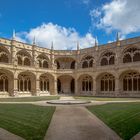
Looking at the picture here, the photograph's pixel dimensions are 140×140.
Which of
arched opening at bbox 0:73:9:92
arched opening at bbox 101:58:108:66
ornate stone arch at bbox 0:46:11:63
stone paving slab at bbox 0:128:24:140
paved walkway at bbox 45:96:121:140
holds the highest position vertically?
ornate stone arch at bbox 0:46:11:63

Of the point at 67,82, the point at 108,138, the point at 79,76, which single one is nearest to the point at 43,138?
the point at 108,138

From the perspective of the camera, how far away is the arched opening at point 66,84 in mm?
44375

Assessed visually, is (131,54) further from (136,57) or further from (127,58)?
(127,58)

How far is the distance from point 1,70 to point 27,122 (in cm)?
2589

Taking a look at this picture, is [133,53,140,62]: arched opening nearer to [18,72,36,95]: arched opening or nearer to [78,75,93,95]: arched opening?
[78,75,93,95]: arched opening

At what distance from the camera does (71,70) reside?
42.1 meters

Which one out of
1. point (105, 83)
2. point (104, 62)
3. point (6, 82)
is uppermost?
point (104, 62)

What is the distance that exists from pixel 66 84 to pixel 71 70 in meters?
4.36

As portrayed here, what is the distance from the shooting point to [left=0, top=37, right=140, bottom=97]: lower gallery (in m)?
33.9

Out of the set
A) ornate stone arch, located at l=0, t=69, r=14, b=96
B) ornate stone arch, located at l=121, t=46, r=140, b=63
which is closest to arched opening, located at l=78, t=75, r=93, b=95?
ornate stone arch, located at l=121, t=46, r=140, b=63

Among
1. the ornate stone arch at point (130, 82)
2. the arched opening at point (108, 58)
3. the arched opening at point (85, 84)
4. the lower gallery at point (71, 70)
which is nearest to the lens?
the ornate stone arch at point (130, 82)

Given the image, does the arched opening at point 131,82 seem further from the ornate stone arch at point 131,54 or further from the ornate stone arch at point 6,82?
the ornate stone arch at point 6,82

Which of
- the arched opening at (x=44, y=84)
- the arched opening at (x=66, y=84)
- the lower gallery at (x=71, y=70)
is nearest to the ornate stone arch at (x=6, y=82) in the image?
the lower gallery at (x=71, y=70)

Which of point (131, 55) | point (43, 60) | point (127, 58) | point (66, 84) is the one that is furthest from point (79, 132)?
point (66, 84)
